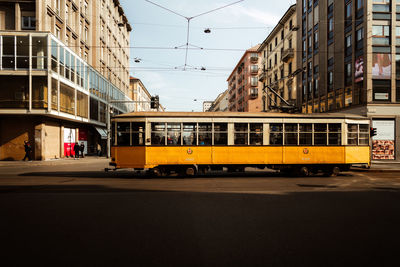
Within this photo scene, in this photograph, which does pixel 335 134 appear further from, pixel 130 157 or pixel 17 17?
pixel 17 17

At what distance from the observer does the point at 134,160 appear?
36.7 feet

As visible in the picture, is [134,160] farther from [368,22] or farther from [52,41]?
[368,22]

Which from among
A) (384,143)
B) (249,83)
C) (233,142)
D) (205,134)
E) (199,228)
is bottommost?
(199,228)

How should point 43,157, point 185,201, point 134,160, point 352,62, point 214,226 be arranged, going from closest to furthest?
point 214,226
point 185,201
point 134,160
point 43,157
point 352,62

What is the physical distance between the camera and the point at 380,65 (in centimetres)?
2208

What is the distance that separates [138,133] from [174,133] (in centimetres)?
160

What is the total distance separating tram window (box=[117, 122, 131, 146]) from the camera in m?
11.3

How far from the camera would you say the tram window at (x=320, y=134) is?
12133 millimetres

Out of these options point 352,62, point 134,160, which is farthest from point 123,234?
point 352,62

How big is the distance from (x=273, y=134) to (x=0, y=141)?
2334 cm

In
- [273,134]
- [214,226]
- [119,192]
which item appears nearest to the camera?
[214,226]

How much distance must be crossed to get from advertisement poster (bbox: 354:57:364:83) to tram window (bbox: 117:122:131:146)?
2117cm

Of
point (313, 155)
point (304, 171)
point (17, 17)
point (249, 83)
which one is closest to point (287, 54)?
point (249, 83)

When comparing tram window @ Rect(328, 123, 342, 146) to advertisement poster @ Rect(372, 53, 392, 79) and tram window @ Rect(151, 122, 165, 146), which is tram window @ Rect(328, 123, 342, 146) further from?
advertisement poster @ Rect(372, 53, 392, 79)
